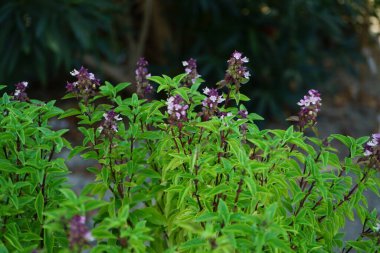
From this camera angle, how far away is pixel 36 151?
5.44 feet

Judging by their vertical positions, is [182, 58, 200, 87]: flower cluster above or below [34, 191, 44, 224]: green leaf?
above

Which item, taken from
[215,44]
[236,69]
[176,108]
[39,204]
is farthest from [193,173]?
[215,44]

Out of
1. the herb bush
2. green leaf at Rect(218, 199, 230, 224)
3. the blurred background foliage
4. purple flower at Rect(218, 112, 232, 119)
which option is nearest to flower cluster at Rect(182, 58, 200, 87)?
the herb bush

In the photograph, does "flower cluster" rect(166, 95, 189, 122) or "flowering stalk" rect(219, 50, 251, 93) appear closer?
"flower cluster" rect(166, 95, 189, 122)

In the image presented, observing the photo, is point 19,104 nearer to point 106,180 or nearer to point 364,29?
point 106,180

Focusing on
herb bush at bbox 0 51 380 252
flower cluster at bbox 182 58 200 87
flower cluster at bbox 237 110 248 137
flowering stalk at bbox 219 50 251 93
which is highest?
flower cluster at bbox 182 58 200 87

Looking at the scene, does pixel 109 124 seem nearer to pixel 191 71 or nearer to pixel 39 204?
pixel 39 204

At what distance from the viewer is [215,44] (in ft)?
14.5

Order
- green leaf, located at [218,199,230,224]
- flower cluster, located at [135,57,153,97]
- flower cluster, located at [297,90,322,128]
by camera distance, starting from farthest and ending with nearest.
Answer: flower cluster, located at [135,57,153,97] → flower cluster, located at [297,90,322,128] → green leaf, located at [218,199,230,224]

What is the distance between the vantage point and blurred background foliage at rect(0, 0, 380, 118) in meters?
3.86

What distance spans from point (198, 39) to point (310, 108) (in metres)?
2.88

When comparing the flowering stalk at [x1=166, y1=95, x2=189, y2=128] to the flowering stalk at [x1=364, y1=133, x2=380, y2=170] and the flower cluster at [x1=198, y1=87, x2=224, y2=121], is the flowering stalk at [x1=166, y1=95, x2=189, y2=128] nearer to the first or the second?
the flower cluster at [x1=198, y1=87, x2=224, y2=121]

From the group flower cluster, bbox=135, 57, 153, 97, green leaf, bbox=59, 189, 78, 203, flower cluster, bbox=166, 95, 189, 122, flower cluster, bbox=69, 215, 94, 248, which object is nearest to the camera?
flower cluster, bbox=69, 215, 94, 248

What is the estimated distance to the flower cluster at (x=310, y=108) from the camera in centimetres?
169
